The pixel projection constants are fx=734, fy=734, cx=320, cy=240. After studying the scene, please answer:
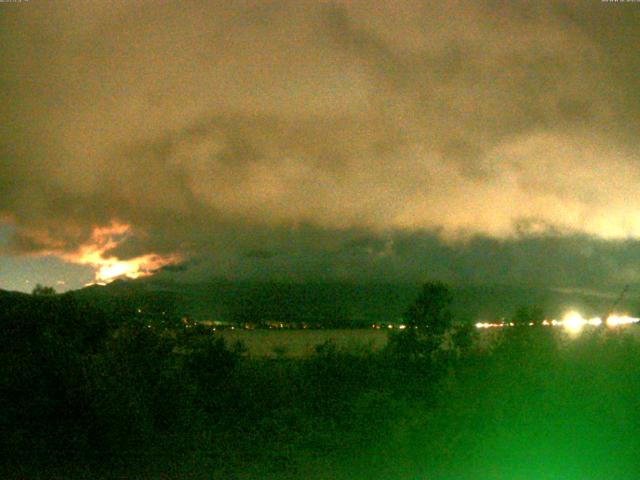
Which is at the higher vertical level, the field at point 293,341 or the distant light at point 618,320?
the distant light at point 618,320

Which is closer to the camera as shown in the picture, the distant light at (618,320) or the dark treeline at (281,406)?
the dark treeline at (281,406)

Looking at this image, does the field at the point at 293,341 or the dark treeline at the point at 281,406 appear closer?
the dark treeline at the point at 281,406

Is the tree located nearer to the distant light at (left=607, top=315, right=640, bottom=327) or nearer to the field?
the field

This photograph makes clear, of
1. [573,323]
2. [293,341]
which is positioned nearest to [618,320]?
[573,323]

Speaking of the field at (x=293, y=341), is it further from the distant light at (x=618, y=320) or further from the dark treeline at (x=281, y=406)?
the distant light at (x=618, y=320)

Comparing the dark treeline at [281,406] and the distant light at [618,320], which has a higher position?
the distant light at [618,320]

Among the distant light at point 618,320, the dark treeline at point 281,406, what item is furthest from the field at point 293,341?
the distant light at point 618,320
